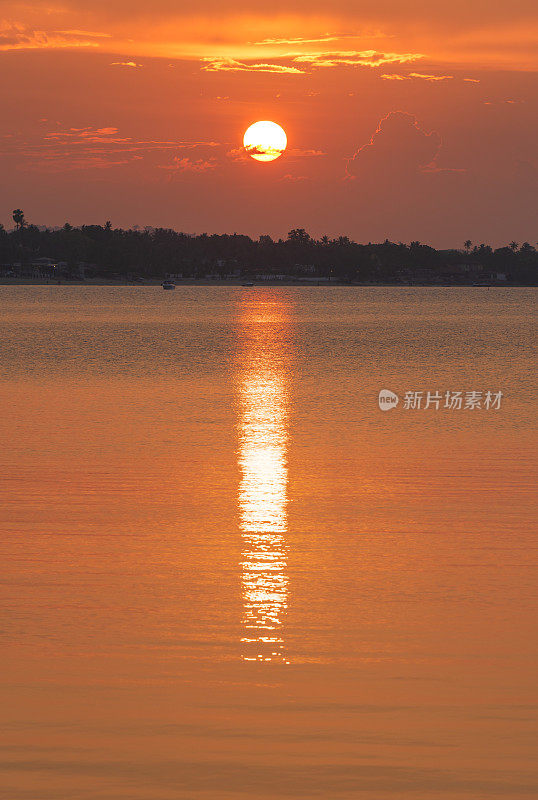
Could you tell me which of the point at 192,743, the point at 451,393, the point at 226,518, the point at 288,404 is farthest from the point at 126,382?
the point at 192,743

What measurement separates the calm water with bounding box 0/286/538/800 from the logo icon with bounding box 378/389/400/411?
6260mm

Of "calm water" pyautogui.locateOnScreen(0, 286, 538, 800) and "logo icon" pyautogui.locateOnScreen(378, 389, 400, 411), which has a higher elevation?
"calm water" pyautogui.locateOnScreen(0, 286, 538, 800)

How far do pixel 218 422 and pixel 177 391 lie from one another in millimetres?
10828

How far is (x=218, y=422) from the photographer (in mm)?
30422

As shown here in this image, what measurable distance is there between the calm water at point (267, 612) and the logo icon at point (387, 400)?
626 centimetres

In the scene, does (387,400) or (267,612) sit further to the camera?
(387,400)

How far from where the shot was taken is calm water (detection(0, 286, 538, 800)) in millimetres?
8156

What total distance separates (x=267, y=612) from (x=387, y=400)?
27127 millimetres

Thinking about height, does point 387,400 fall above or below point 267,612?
below

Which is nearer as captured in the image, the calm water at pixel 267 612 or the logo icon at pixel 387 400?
the calm water at pixel 267 612

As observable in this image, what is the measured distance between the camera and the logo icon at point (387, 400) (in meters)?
35.4

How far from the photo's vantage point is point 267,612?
11664 mm

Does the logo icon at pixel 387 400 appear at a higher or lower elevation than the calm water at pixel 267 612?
lower

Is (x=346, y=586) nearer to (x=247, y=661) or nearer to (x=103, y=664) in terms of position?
(x=247, y=661)
